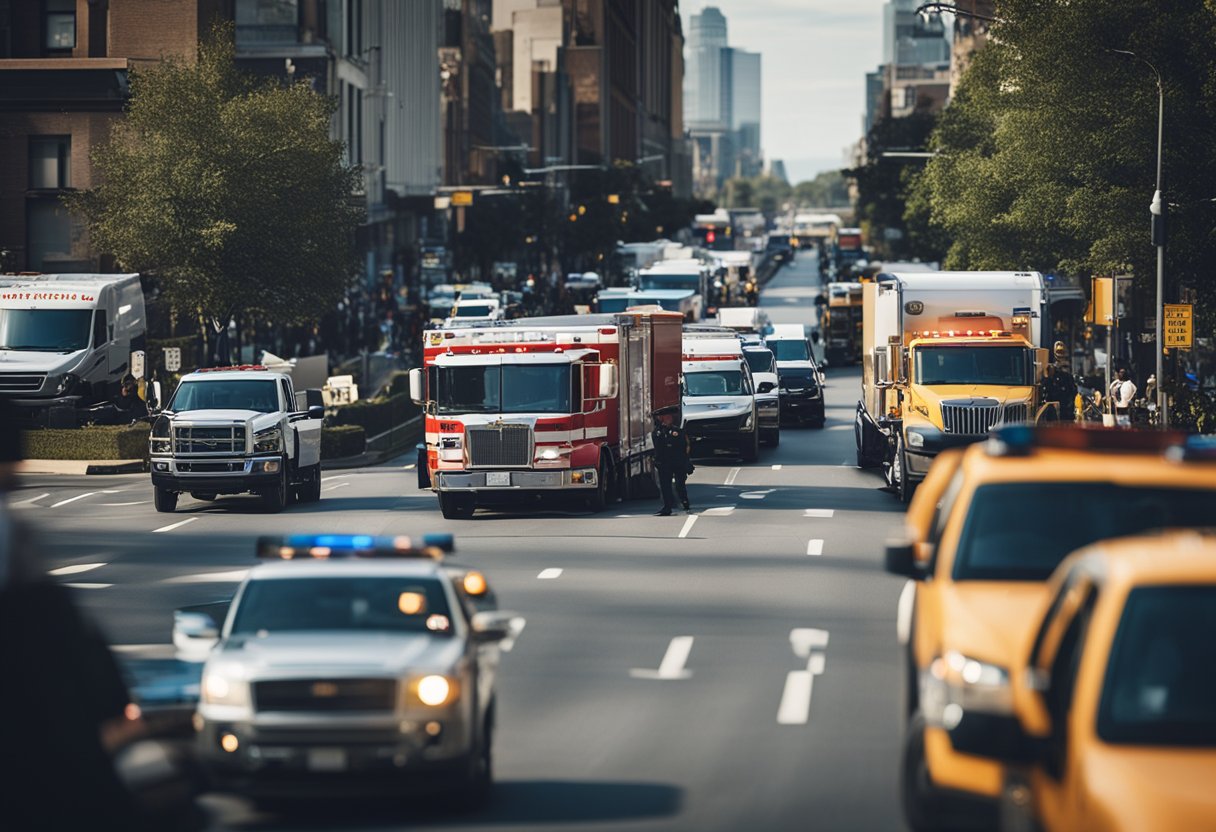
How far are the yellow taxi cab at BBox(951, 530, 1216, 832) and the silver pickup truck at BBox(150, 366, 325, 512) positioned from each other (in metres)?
26.5

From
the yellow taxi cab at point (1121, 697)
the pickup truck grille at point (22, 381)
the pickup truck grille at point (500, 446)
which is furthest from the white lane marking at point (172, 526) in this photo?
the yellow taxi cab at point (1121, 697)

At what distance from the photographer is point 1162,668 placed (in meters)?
8.16

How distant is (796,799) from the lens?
13.1 metres

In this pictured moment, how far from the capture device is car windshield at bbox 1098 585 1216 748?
314 inches

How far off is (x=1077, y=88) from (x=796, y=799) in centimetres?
4541

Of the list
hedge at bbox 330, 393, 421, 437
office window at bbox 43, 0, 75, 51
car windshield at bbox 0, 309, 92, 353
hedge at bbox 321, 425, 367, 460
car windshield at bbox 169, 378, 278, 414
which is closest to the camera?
car windshield at bbox 169, 378, 278, 414

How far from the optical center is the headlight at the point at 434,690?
12031mm

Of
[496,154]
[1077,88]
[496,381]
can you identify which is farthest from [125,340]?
[496,154]

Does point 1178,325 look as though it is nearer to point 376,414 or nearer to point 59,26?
point 376,414

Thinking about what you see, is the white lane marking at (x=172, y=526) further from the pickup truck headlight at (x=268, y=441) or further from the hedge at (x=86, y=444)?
the hedge at (x=86, y=444)

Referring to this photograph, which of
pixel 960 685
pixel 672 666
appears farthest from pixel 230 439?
pixel 960 685

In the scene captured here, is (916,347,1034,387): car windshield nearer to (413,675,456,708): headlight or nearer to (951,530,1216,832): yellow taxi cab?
(413,675,456,708): headlight

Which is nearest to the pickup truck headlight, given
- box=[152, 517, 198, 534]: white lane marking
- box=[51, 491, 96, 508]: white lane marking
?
box=[152, 517, 198, 534]: white lane marking

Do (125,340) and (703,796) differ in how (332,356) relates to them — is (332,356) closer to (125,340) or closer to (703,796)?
(125,340)
